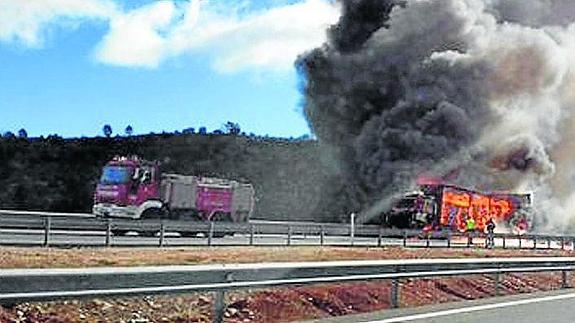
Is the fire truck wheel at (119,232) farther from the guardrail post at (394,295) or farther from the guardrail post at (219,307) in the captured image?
the guardrail post at (219,307)

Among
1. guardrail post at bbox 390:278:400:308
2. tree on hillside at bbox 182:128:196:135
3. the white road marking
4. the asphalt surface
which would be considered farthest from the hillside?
guardrail post at bbox 390:278:400:308

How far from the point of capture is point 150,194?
40.1m

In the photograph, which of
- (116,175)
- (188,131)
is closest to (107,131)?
(188,131)

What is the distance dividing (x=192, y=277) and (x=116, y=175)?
30.4 m

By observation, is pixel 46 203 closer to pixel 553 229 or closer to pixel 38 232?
pixel 553 229

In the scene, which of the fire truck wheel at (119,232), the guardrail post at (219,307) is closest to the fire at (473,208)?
the fire truck wheel at (119,232)

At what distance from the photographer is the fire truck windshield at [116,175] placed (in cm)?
3972

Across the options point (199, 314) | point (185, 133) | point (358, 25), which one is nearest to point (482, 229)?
point (358, 25)

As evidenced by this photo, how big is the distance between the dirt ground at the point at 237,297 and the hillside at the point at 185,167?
164ft

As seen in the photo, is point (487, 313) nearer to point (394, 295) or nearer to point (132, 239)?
point (394, 295)

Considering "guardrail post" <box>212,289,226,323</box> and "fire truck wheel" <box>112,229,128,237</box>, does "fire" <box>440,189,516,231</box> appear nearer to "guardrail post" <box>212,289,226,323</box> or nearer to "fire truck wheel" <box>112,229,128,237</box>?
"fire truck wheel" <box>112,229,128,237</box>

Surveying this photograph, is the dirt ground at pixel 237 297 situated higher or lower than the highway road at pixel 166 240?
lower

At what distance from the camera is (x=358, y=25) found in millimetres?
72625

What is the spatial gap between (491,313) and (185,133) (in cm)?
9809
